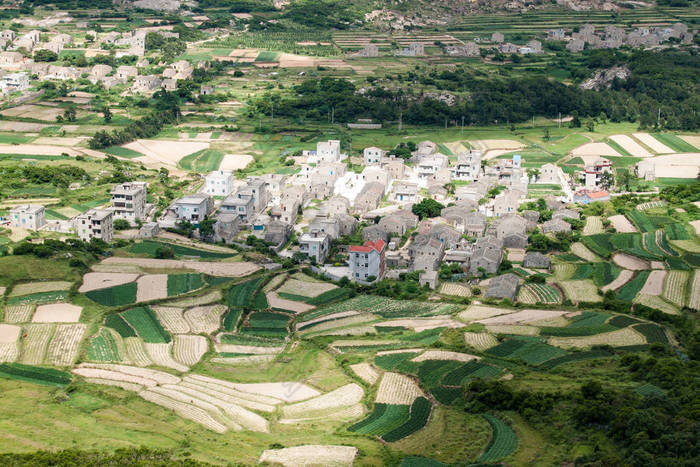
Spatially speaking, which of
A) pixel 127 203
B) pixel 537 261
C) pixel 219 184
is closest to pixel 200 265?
pixel 127 203

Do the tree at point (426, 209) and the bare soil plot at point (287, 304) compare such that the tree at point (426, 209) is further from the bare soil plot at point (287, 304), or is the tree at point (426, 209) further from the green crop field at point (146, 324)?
the green crop field at point (146, 324)

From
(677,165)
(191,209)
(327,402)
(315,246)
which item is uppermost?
(677,165)

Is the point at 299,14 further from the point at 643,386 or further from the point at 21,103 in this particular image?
the point at 643,386

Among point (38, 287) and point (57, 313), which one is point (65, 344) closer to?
point (57, 313)

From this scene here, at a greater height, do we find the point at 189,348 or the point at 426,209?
the point at 426,209

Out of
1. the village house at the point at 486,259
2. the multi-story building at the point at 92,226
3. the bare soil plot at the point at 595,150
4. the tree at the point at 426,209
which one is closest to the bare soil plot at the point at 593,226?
the village house at the point at 486,259

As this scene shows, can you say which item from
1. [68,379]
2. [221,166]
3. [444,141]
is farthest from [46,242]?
[444,141]

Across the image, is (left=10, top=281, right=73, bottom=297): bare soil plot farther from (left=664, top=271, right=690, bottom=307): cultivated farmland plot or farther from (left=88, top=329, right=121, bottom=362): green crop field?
(left=664, top=271, right=690, bottom=307): cultivated farmland plot
